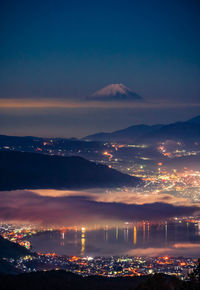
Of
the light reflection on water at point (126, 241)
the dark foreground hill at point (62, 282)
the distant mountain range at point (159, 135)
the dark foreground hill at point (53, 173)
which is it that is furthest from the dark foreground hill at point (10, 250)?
the distant mountain range at point (159, 135)

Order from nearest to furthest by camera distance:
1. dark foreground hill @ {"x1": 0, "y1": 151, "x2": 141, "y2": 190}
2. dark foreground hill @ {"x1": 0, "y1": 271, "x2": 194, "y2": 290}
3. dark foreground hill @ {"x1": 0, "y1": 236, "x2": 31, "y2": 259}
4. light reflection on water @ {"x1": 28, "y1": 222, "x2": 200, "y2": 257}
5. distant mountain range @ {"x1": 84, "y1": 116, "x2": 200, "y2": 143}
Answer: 1. dark foreground hill @ {"x1": 0, "y1": 271, "x2": 194, "y2": 290}
2. dark foreground hill @ {"x1": 0, "y1": 236, "x2": 31, "y2": 259}
3. light reflection on water @ {"x1": 28, "y1": 222, "x2": 200, "y2": 257}
4. dark foreground hill @ {"x1": 0, "y1": 151, "x2": 141, "y2": 190}
5. distant mountain range @ {"x1": 84, "y1": 116, "x2": 200, "y2": 143}

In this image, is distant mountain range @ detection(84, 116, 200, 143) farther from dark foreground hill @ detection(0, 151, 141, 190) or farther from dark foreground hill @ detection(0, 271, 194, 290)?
dark foreground hill @ detection(0, 271, 194, 290)

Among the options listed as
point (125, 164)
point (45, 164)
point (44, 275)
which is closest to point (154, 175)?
point (125, 164)

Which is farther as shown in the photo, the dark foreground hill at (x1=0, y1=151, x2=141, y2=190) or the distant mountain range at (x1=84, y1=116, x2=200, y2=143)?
the distant mountain range at (x1=84, y1=116, x2=200, y2=143)

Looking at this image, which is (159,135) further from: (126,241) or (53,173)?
(126,241)

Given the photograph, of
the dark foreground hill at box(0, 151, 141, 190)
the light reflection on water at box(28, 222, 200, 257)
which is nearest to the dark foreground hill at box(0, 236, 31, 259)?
the light reflection on water at box(28, 222, 200, 257)

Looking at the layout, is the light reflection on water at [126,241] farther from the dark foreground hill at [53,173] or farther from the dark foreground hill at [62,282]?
the dark foreground hill at [53,173]

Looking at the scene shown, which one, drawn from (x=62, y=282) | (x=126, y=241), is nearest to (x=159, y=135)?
(x=126, y=241)
